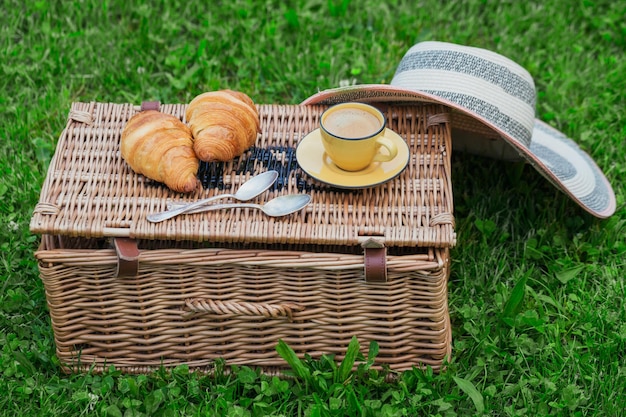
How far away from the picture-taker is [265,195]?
6.20 feet

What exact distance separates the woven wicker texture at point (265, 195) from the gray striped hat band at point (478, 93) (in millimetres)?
76

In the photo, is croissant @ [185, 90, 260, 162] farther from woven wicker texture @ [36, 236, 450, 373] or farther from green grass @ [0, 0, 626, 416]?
green grass @ [0, 0, 626, 416]

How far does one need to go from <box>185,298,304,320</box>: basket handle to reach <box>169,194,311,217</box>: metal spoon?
211 millimetres

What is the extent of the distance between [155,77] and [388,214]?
4.92 ft

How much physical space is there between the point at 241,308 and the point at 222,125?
457 millimetres

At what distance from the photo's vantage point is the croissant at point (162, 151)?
1860mm

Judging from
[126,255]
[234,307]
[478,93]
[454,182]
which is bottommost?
[454,182]

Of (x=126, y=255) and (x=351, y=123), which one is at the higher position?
(x=351, y=123)

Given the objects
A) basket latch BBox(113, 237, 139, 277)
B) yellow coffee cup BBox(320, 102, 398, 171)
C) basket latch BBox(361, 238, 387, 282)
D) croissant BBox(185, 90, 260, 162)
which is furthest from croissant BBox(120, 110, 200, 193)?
basket latch BBox(361, 238, 387, 282)

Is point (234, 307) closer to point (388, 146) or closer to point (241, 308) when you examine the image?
point (241, 308)

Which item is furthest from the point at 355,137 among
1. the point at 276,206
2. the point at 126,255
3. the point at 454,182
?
the point at 454,182

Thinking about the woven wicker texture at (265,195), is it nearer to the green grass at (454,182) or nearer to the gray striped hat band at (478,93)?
the gray striped hat band at (478,93)

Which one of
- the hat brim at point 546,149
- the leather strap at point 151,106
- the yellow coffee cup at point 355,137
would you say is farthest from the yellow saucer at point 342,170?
the leather strap at point 151,106

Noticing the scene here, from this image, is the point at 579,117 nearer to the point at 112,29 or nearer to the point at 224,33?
the point at 224,33
